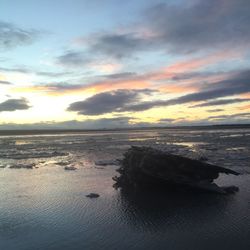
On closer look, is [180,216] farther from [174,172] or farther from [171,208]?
[174,172]

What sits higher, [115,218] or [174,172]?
[174,172]

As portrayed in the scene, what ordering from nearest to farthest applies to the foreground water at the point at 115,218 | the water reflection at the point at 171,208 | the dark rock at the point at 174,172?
1. the foreground water at the point at 115,218
2. the water reflection at the point at 171,208
3. the dark rock at the point at 174,172

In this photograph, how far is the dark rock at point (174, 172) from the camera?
23.2 meters

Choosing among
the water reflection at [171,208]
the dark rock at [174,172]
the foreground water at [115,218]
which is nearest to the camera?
the foreground water at [115,218]

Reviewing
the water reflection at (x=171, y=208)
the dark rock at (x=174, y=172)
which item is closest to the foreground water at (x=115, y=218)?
the water reflection at (x=171, y=208)

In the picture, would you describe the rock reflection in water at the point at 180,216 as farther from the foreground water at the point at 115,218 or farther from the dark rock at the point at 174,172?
the dark rock at the point at 174,172

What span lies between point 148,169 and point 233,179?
272 inches

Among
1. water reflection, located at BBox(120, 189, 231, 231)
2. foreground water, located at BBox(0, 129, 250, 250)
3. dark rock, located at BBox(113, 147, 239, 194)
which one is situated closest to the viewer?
foreground water, located at BBox(0, 129, 250, 250)

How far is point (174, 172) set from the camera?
2366cm

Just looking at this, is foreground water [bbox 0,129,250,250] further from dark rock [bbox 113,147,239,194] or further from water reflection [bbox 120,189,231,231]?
dark rock [bbox 113,147,239,194]

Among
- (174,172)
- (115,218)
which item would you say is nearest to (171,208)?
(115,218)

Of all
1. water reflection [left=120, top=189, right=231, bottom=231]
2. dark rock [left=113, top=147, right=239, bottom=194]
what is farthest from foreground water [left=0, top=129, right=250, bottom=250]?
dark rock [left=113, top=147, right=239, bottom=194]

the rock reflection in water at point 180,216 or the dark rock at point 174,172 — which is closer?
the rock reflection in water at point 180,216

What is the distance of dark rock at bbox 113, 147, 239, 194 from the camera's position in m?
23.2
